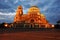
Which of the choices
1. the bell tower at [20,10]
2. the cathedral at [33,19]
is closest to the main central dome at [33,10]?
the cathedral at [33,19]

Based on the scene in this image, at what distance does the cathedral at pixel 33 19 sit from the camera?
316ft

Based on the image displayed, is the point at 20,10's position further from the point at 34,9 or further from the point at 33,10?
the point at 34,9

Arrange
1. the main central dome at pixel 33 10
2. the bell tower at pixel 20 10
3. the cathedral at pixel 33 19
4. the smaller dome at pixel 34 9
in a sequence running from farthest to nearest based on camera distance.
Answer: the bell tower at pixel 20 10 → the smaller dome at pixel 34 9 → the main central dome at pixel 33 10 → the cathedral at pixel 33 19

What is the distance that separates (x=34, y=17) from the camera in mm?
96062

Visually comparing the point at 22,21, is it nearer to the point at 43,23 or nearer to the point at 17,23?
the point at 17,23

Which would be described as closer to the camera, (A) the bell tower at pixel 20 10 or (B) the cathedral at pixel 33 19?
(B) the cathedral at pixel 33 19

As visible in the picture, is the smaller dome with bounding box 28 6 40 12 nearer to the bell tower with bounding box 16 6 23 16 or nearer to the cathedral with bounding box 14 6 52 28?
the cathedral with bounding box 14 6 52 28

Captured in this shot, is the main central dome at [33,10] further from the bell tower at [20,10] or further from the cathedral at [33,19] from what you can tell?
the bell tower at [20,10]

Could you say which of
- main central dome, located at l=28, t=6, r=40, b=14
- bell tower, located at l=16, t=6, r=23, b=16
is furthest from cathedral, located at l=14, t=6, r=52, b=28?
bell tower, located at l=16, t=6, r=23, b=16

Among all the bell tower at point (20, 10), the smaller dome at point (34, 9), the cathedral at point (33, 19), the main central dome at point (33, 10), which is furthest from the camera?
the bell tower at point (20, 10)

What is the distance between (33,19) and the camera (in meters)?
96.8

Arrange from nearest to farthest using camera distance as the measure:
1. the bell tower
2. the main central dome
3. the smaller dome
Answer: the main central dome
the smaller dome
the bell tower

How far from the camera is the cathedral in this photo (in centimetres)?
9631

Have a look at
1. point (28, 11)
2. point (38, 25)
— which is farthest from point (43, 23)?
point (28, 11)
